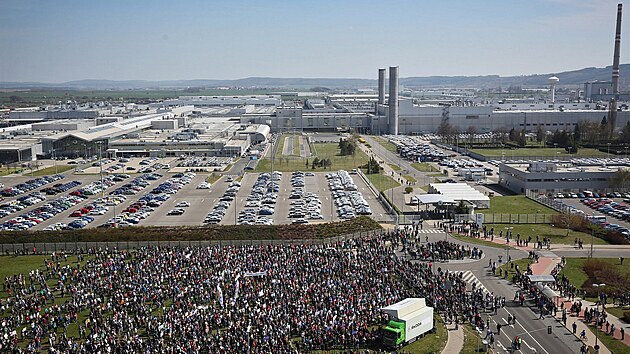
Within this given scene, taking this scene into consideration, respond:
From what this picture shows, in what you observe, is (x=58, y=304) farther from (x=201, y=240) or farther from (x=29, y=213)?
(x=29, y=213)

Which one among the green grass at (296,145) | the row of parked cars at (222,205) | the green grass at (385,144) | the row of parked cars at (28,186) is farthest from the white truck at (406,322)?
the green grass at (385,144)

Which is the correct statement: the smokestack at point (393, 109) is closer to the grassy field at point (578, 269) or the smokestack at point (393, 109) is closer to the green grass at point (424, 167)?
the green grass at point (424, 167)

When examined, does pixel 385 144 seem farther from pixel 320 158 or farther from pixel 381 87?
pixel 381 87

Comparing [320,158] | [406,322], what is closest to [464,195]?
[406,322]

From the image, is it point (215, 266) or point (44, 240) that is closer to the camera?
point (215, 266)

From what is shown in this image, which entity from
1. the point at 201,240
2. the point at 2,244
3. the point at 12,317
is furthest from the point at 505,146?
Result: the point at 12,317

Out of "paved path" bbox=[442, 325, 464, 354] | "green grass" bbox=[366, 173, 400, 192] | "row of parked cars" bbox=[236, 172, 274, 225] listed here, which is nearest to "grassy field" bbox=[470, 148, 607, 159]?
"green grass" bbox=[366, 173, 400, 192]
